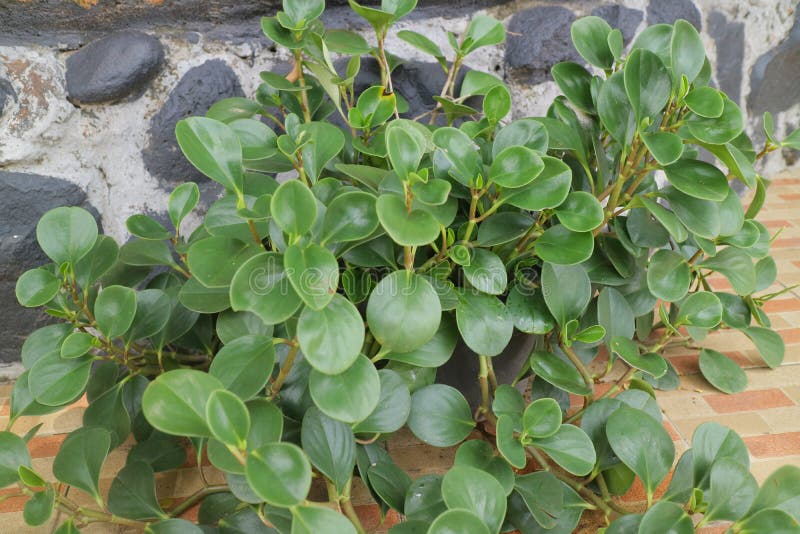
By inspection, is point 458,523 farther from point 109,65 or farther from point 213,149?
point 109,65

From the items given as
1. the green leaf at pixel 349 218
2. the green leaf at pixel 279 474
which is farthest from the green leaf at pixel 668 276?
the green leaf at pixel 279 474

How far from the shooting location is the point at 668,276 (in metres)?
0.83

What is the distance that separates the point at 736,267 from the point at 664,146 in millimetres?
290

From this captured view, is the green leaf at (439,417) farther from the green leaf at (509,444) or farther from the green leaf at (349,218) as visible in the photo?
the green leaf at (349,218)

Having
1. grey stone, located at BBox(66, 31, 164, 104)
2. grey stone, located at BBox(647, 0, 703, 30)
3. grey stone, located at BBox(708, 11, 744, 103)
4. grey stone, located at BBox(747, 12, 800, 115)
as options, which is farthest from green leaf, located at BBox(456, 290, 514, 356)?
grey stone, located at BBox(747, 12, 800, 115)

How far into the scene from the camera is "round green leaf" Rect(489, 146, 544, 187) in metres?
0.67

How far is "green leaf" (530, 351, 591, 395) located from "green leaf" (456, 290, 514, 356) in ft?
0.22

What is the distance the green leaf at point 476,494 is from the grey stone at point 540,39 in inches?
28.0

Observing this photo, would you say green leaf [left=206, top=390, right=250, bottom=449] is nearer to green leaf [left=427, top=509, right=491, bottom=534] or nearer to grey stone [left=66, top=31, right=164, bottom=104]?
green leaf [left=427, top=509, right=491, bottom=534]

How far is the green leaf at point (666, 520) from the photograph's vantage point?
61cm

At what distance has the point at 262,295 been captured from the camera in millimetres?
590

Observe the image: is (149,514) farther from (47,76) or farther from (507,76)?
(507,76)

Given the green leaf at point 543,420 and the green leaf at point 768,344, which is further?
the green leaf at point 768,344

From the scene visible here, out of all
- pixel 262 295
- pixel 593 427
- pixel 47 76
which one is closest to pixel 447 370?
pixel 593 427
